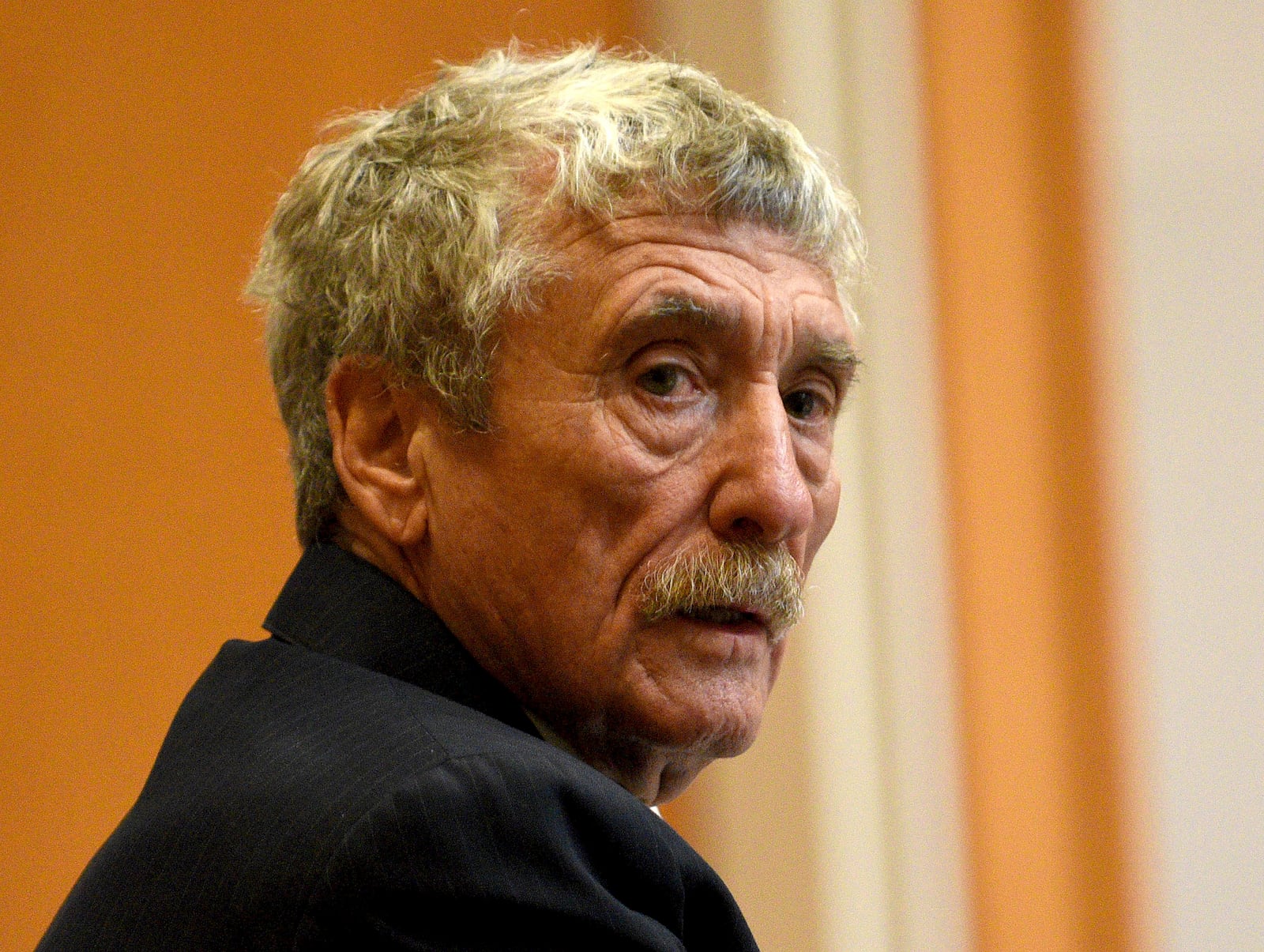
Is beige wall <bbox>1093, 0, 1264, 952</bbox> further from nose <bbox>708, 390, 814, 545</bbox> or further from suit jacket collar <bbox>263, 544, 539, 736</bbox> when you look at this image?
suit jacket collar <bbox>263, 544, 539, 736</bbox>

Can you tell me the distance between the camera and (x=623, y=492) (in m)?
1.31

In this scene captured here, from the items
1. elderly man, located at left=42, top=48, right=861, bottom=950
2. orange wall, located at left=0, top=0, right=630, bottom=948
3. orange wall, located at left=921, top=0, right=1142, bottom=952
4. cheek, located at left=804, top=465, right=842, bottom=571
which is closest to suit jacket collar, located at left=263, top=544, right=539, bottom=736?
elderly man, located at left=42, top=48, right=861, bottom=950

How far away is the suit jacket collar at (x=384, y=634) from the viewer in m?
1.19

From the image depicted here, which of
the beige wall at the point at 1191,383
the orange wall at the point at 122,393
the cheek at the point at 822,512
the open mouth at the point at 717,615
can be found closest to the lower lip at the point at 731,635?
the open mouth at the point at 717,615

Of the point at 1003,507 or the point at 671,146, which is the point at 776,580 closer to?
the point at 671,146

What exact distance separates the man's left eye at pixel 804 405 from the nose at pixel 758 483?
12 centimetres

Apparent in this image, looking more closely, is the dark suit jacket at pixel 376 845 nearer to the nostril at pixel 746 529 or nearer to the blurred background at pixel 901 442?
the nostril at pixel 746 529

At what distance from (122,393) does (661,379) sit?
1.20 meters

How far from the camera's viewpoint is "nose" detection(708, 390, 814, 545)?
1.31 meters

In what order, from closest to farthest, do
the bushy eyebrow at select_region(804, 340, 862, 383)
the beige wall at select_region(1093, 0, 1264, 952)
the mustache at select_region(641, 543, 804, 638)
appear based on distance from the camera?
1. the mustache at select_region(641, 543, 804, 638)
2. the bushy eyebrow at select_region(804, 340, 862, 383)
3. the beige wall at select_region(1093, 0, 1264, 952)

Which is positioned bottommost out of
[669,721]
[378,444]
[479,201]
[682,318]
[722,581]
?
[669,721]

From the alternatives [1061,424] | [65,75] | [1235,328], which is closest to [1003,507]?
[1061,424]

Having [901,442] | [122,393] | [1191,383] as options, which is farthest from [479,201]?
[1191,383]

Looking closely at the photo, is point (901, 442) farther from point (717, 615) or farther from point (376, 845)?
point (376, 845)
